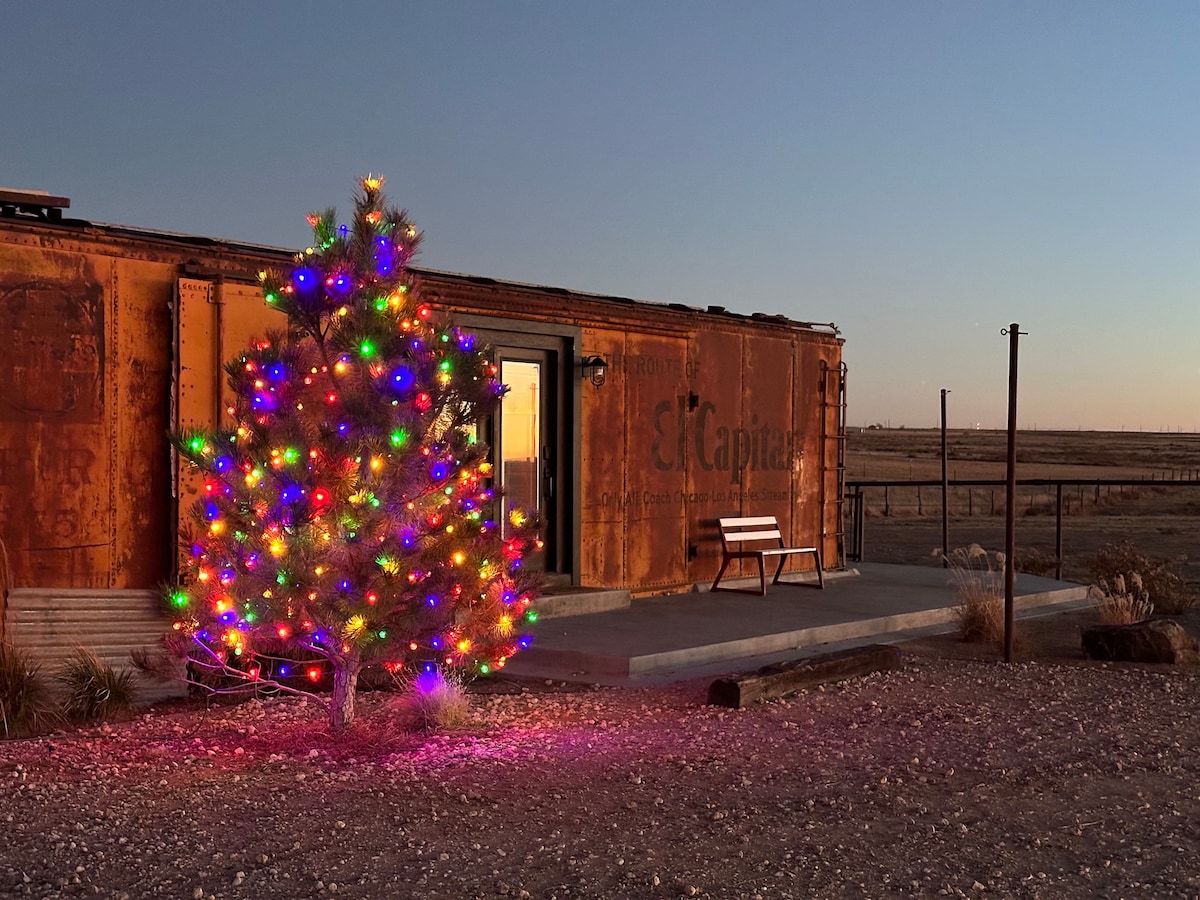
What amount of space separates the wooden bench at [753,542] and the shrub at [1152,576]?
3082mm

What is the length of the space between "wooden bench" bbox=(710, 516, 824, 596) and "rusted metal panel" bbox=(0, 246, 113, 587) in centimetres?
582

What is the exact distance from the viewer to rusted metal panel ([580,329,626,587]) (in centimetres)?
1093

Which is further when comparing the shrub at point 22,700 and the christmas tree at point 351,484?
the shrub at point 22,700

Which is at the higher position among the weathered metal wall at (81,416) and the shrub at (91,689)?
the weathered metal wall at (81,416)

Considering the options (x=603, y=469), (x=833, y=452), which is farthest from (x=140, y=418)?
(x=833, y=452)

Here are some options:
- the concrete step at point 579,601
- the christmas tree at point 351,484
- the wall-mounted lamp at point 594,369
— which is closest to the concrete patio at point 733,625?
the concrete step at point 579,601

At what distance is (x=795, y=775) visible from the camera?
18.2 feet

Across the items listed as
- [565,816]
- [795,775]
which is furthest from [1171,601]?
[565,816]

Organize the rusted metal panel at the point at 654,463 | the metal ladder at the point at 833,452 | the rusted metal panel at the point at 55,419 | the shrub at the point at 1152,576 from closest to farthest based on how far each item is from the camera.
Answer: the rusted metal panel at the point at 55,419
the rusted metal panel at the point at 654,463
the shrub at the point at 1152,576
the metal ladder at the point at 833,452

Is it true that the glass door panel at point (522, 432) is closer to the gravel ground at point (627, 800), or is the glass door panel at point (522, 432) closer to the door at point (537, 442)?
the door at point (537, 442)

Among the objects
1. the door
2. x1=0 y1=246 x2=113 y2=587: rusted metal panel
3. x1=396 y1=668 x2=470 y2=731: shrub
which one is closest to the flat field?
the door

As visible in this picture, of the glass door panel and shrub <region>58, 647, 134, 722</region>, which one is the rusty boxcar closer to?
the glass door panel

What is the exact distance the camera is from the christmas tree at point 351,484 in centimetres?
566

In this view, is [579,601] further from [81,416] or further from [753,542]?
[81,416]
